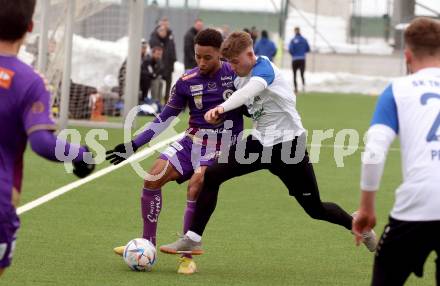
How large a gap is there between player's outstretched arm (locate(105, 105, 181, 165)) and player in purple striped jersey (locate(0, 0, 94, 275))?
2.92 m

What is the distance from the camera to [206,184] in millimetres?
9273

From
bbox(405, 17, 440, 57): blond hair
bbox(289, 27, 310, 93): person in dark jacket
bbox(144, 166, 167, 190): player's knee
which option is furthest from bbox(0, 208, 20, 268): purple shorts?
bbox(289, 27, 310, 93): person in dark jacket

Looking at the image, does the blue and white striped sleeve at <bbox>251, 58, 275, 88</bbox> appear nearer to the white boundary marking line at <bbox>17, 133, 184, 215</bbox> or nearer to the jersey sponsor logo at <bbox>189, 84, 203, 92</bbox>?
the jersey sponsor logo at <bbox>189, 84, 203, 92</bbox>

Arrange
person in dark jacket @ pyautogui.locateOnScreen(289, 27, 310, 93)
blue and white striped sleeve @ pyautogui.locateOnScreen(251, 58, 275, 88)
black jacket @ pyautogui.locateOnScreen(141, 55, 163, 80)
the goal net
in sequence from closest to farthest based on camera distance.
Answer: blue and white striped sleeve @ pyautogui.locateOnScreen(251, 58, 275, 88) → the goal net → black jacket @ pyautogui.locateOnScreen(141, 55, 163, 80) → person in dark jacket @ pyautogui.locateOnScreen(289, 27, 310, 93)

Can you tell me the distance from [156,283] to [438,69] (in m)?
3.49

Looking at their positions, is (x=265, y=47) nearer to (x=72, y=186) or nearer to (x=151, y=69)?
(x=151, y=69)

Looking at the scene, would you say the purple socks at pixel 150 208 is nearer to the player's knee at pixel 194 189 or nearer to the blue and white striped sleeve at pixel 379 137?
the player's knee at pixel 194 189

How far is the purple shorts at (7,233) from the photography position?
231 inches

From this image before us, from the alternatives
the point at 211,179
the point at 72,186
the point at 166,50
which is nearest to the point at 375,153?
the point at 211,179

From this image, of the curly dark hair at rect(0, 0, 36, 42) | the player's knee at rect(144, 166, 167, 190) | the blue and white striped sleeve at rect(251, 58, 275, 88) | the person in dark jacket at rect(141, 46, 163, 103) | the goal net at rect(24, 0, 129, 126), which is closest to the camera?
the curly dark hair at rect(0, 0, 36, 42)

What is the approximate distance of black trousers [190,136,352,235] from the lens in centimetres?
924

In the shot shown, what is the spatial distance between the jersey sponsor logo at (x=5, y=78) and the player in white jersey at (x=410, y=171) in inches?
69.4

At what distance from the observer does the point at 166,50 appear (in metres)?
29.5

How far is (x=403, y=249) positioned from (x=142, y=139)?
13.0ft
